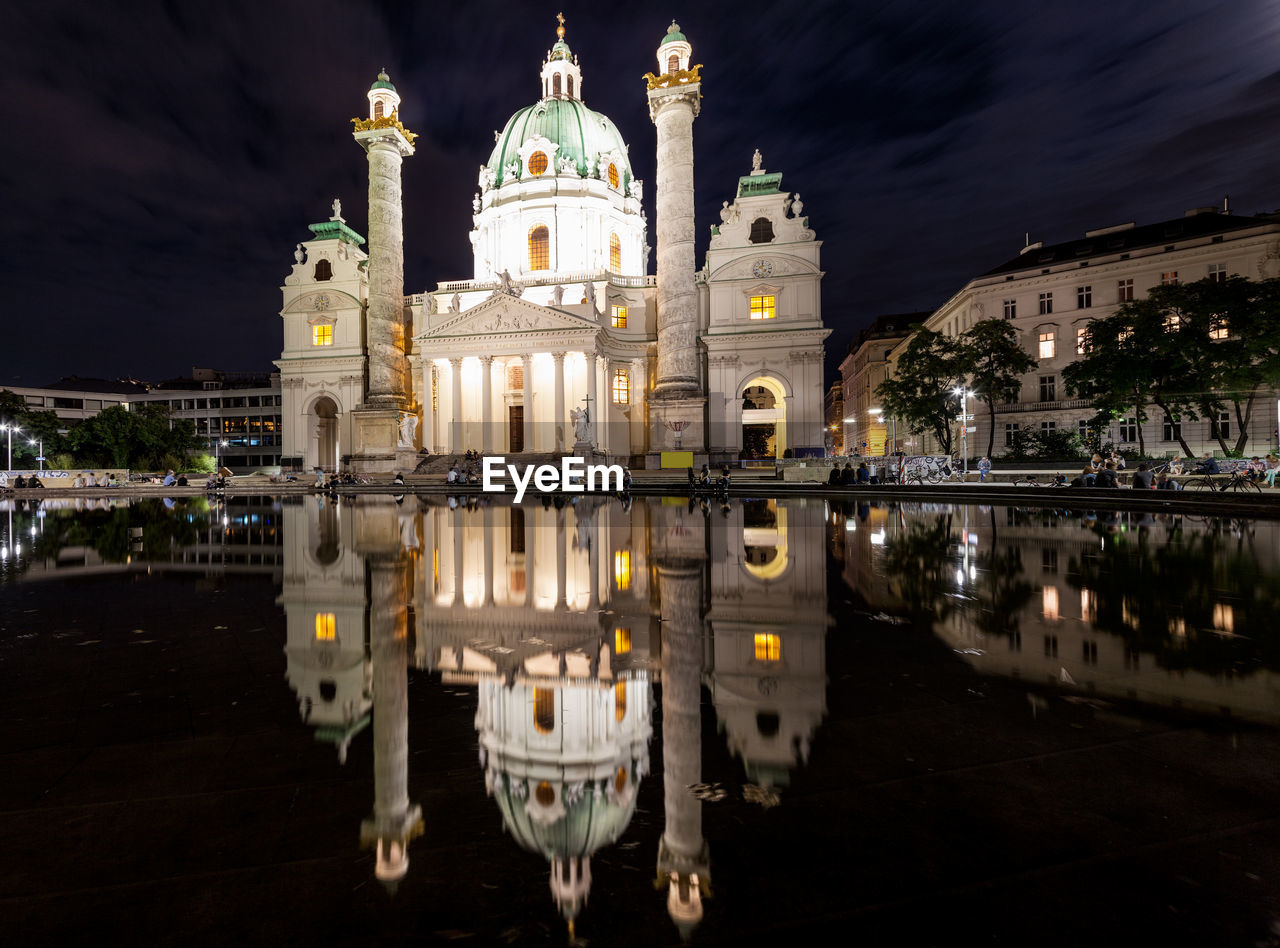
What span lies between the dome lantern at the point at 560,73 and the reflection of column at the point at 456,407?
31.8 m

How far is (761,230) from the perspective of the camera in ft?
153

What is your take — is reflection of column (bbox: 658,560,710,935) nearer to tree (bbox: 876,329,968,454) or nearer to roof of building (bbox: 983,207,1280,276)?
tree (bbox: 876,329,968,454)

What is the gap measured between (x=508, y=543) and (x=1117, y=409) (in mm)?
39355

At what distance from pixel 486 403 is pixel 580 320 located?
30.0 feet

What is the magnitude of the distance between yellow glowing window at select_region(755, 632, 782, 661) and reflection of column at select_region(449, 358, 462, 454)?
143ft

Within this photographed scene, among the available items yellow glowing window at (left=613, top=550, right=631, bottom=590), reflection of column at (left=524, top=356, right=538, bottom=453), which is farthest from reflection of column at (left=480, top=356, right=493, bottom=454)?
yellow glowing window at (left=613, top=550, right=631, bottom=590)

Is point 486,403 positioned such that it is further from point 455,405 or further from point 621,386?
point 621,386

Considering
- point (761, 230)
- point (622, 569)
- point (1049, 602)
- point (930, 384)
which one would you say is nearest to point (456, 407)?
point (761, 230)

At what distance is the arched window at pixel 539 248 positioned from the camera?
53.3 meters

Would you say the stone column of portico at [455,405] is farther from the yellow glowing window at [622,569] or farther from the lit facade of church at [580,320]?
the yellow glowing window at [622,569]

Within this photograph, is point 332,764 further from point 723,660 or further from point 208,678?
point 723,660

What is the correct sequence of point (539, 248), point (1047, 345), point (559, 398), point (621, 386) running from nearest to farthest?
point (559, 398)
point (1047, 345)
point (621, 386)
point (539, 248)

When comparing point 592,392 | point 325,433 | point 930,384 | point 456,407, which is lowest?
point 325,433

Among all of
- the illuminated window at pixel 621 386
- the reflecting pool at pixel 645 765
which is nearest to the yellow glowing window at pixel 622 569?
the reflecting pool at pixel 645 765
